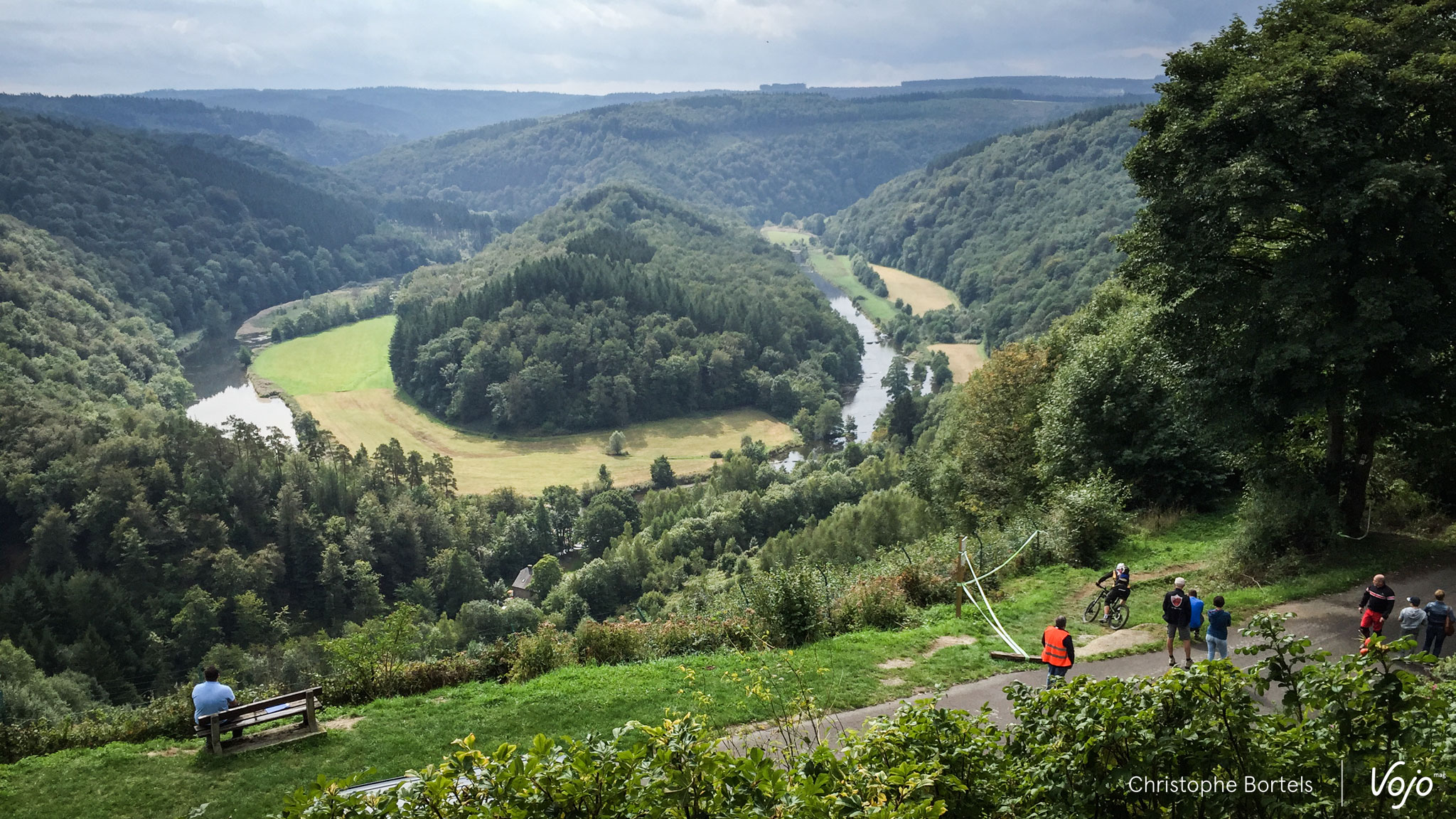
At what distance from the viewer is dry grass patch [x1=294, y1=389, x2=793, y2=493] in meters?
114

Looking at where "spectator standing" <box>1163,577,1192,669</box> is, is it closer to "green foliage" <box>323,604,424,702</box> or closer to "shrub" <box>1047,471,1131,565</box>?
"shrub" <box>1047,471,1131,565</box>

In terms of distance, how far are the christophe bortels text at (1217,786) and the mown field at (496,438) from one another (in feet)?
340

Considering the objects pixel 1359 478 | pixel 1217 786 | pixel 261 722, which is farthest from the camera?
pixel 1359 478

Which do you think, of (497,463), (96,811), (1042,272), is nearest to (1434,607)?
(96,811)

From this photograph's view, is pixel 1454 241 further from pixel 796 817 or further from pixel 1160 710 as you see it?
pixel 796 817

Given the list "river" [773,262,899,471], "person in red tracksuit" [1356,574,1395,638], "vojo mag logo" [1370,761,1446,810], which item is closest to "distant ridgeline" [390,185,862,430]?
"river" [773,262,899,471]

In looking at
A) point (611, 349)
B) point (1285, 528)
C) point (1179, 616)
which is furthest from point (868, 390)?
point (1179, 616)

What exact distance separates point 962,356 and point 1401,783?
5748 inches

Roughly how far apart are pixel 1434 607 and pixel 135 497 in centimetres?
8404

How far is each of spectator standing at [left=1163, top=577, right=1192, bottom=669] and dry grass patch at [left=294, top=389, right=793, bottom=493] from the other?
95.7 metres

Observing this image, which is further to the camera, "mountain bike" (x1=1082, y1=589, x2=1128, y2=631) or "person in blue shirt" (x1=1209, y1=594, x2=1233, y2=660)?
"mountain bike" (x1=1082, y1=589, x2=1128, y2=631)

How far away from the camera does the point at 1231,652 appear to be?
16625 millimetres

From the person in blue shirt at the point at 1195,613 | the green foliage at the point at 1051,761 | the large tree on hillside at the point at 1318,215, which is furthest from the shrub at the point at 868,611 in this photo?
the green foliage at the point at 1051,761

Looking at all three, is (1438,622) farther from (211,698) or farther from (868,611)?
(211,698)
